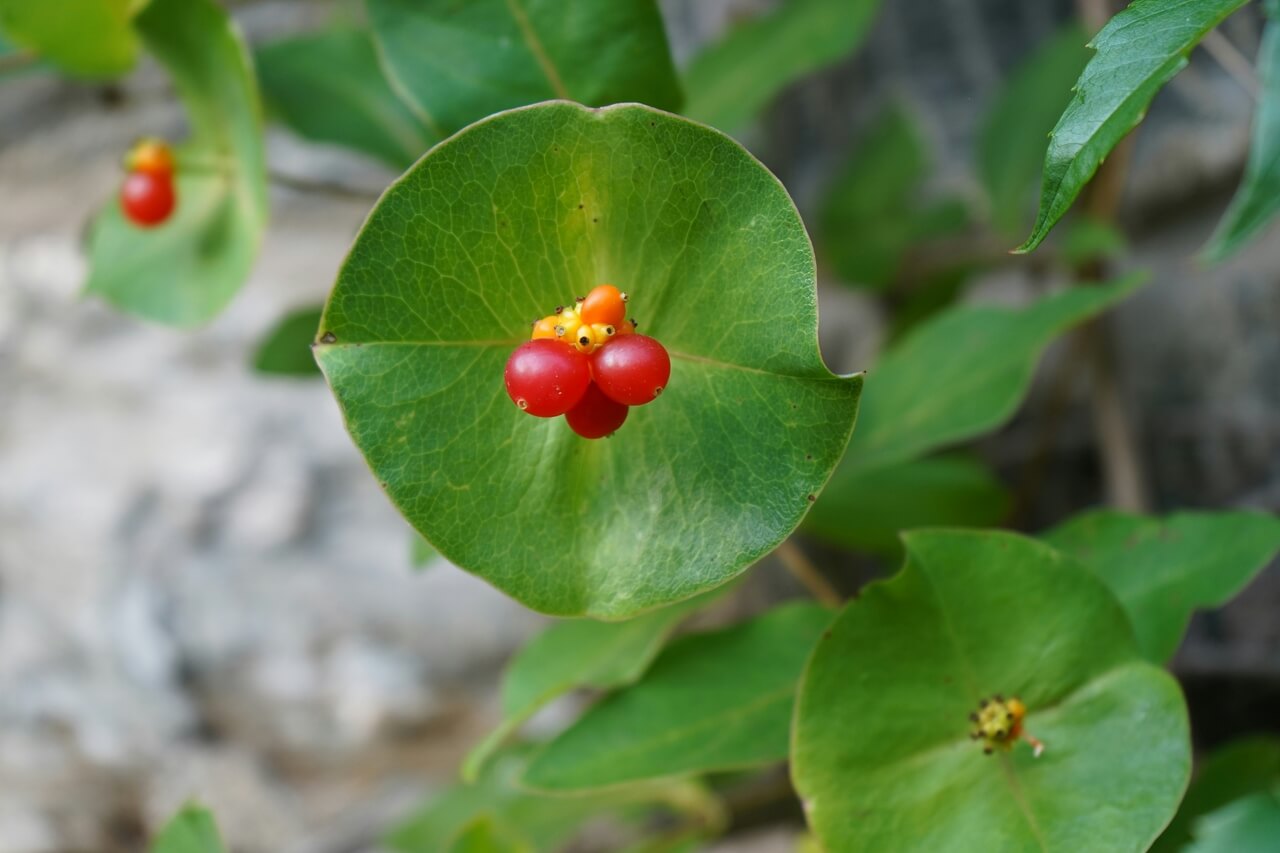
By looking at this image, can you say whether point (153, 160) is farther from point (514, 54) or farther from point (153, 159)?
point (514, 54)

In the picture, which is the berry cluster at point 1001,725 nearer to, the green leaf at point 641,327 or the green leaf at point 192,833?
the green leaf at point 641,327

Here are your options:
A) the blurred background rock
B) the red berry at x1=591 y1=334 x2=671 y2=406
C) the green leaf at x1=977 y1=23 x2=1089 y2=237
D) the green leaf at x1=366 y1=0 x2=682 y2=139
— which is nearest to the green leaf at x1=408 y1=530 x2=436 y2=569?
the green leaf at x1=366 y1=0 x2=682 y2=139

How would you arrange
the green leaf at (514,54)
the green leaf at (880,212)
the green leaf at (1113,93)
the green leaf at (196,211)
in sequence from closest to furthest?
the green leaf at (1113,93) → the green leaf at (514,54) → the green leaf at (196,211) → the green leaf at (880,212)

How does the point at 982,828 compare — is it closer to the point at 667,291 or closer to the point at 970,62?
the point at 667,291

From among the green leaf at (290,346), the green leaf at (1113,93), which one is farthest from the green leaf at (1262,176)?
the green leaf at (290,346)

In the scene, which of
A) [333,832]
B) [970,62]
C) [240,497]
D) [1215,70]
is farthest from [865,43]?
[333,832]
